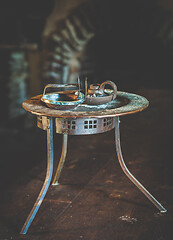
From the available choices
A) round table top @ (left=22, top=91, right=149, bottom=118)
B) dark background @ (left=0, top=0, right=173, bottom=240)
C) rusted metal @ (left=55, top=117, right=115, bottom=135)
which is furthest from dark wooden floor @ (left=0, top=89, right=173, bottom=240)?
round table top @ (left=22, top=91, right=149, bottom=118)

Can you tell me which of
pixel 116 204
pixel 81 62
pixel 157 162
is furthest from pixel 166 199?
pixel 81 62

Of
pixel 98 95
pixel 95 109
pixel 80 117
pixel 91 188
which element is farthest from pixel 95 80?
pixel 80 117

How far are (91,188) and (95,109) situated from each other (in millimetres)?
831

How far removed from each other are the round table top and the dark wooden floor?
73 cm

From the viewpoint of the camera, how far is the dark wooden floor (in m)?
1.90

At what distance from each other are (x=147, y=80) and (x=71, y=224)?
5.63 m

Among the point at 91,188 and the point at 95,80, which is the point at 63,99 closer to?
the point at 91,188

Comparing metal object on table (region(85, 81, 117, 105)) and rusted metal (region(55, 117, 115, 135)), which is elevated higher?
metal object on table (region(85, 81, 117, 105))

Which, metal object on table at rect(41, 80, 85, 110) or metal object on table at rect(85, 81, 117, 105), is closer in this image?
metal object on table at rect(41, 80, 85, 110)

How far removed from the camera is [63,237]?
183 cm

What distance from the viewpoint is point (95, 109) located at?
1.84m

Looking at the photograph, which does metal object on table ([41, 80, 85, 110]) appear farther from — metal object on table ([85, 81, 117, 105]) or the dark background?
the dark background

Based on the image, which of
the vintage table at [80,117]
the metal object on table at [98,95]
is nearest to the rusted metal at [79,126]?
→ the vintage table at [80,117]

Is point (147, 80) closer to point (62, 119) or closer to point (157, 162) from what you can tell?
point (157, 162)
